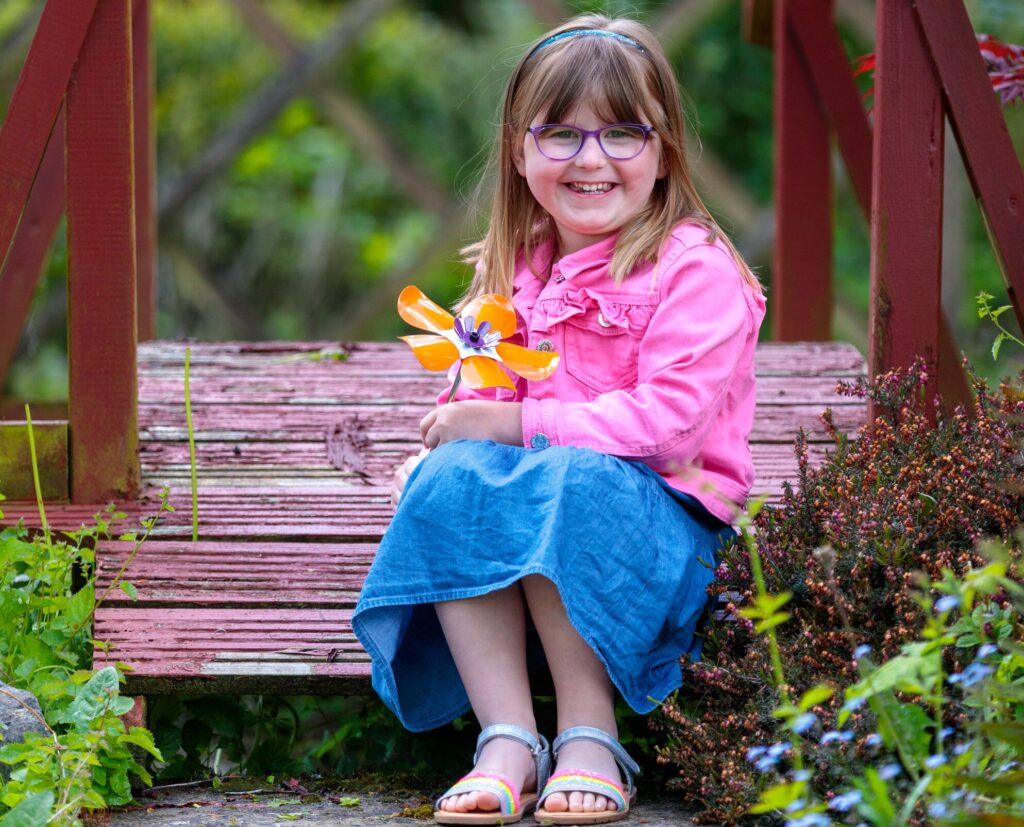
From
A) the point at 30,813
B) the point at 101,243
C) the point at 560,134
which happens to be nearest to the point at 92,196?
the point at 101,243

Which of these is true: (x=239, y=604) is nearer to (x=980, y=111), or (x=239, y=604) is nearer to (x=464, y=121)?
(x=980, y=111)

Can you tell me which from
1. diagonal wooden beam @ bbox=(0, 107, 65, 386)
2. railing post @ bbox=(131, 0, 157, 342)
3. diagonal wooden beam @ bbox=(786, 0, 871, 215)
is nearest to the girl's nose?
diagonal wooden beam @ bbox=(786, 0, 871, 215)

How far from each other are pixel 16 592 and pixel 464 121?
7369mm

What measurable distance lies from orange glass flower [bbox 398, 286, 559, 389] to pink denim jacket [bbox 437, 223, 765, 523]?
0.24 feet

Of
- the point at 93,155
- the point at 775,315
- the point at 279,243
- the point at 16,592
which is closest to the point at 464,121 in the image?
the point at 279,243

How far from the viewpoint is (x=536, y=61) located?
2.79m

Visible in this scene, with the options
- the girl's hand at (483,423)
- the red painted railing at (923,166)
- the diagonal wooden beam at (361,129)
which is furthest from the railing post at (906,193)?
the diagonal wooden beam at (361,129)

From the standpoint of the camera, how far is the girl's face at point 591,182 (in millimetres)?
2723

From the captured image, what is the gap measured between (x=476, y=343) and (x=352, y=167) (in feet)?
23.7

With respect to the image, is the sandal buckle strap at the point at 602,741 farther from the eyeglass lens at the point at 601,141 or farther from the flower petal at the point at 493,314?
the eyeglass lens at the point at 601,141

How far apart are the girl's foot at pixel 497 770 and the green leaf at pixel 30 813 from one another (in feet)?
2.02

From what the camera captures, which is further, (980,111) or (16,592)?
(980,111)

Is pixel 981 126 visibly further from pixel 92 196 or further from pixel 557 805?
pixel 92 196

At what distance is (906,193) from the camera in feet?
9.42
